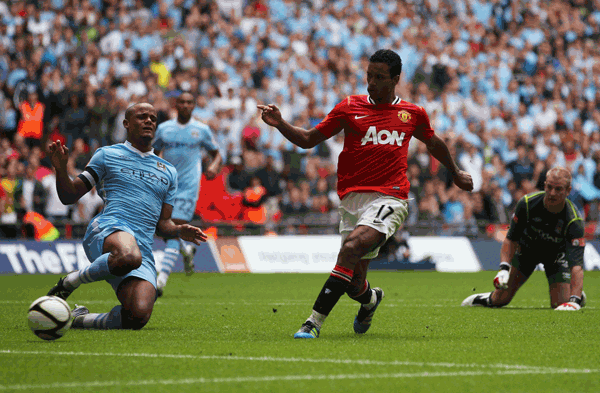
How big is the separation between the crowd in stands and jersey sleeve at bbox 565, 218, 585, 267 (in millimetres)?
9154

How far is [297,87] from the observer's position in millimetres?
23094

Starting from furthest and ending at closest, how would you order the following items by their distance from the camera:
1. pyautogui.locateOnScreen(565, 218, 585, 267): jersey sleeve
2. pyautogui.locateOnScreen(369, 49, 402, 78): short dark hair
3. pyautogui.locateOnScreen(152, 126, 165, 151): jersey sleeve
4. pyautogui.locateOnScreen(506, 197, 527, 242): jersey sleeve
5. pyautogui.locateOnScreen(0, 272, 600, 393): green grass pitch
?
pyautogui.locateOnScreen(152, 126, 165, 151): jersey sleeve → pyautogui.locateOnScreen(506, 197, 527, 242): jersey sleeve → pyautogui.locateOnScreen(565, 218, 585, 267): jersey sleeve → pyautogui.locateOnScreen(369, 49, 402, 78): short dark hair → pyautogui.locateOnScreen(0, 272, 600, 393): green grass pitch

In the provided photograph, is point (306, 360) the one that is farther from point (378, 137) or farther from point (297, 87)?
point (297, 87)

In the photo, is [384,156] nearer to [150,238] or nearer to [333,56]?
[150,238]

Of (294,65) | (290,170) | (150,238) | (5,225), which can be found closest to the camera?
(150,238)

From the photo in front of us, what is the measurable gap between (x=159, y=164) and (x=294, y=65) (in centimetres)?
1541

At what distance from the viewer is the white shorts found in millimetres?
7352

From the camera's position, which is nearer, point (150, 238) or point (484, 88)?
point (150, 238)

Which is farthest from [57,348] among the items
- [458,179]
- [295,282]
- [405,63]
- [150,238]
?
[405,63]

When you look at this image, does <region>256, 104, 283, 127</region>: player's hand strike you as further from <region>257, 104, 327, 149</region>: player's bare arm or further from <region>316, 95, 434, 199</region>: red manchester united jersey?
<region>316, 95, 434, 199</region>: red manchester united jersey

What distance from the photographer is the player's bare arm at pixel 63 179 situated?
7133 millimetres

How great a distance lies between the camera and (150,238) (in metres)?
8.66

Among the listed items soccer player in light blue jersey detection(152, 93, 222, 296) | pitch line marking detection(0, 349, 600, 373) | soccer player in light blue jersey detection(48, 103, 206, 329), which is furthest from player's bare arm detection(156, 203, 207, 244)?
soccer player in light blue jersey detection(152, 93, 222, 296)

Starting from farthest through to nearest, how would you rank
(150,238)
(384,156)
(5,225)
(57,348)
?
(5,225), (150,238), (384,156), (57,348)
